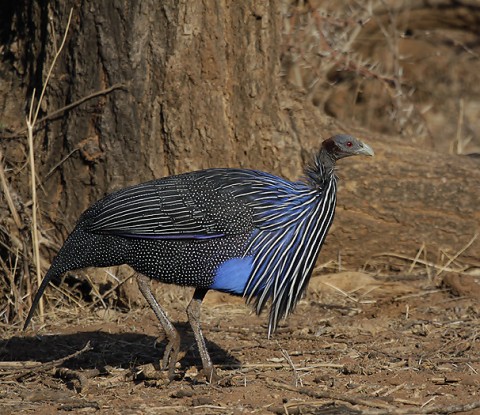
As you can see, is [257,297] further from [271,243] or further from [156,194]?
[156,194]

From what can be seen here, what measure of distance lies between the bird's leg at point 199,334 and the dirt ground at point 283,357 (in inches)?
2.6

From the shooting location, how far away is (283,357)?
497 cm

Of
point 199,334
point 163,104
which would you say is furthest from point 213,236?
point 163,104

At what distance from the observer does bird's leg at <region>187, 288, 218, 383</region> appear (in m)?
4.58

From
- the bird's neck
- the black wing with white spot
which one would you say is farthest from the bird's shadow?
the bird's neck

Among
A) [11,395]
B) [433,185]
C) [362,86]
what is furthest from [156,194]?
[362,86]

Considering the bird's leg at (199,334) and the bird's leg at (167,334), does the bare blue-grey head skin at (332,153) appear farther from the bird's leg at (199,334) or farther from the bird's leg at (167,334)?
the bird's leg at (167,334)

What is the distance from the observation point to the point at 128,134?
18.8 ft

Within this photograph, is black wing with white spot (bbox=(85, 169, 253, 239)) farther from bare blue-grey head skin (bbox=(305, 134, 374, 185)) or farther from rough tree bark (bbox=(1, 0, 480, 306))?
rough tree bark (bbox=(1, 0, 480, 306))

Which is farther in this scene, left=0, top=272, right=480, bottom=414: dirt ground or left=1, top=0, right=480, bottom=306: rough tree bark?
left=1, top=0, right=480, bottom=306: rough tree bark

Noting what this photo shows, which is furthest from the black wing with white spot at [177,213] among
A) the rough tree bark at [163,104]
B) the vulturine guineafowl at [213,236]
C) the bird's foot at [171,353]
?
the rough tree bark at [163,104]

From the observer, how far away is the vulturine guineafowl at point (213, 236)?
4551 mm

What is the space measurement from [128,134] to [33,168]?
1.88 feet

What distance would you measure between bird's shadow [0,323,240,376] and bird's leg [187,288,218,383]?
0.91 ft
